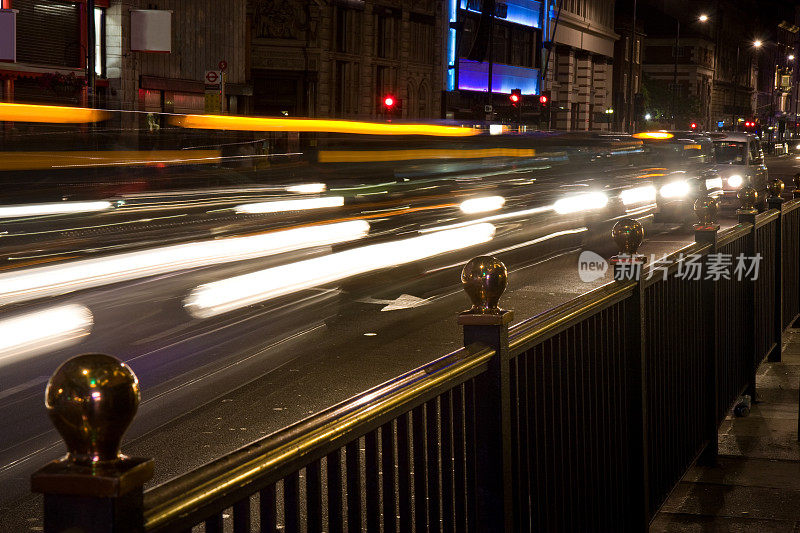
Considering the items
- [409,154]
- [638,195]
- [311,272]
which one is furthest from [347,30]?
[311,272]

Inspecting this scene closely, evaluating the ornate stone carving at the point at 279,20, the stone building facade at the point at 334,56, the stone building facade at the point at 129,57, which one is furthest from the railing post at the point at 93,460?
the ornate stone carving at the point at 279,20

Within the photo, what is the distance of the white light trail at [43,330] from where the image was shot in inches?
313

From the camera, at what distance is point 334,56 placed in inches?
1785

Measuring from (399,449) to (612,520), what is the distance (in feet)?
7.06

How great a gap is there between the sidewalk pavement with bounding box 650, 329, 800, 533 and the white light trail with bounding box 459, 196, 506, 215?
26.5 feet

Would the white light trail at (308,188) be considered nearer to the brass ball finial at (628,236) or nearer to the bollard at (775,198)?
the bollard at (775,198)

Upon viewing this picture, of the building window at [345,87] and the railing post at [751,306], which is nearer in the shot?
the railing post at [751,306]

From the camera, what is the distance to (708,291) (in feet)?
21.8

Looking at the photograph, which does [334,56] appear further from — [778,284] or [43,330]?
[43,330]

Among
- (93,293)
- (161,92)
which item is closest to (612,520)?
(93,293)

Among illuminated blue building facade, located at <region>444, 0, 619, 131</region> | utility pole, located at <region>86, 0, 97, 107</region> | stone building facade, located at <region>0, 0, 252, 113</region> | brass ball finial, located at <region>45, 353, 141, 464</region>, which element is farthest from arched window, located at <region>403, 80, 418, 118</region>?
brass ball finial, located at <region>45, 353, 141, 464</region>

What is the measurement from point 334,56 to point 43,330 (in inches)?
1493

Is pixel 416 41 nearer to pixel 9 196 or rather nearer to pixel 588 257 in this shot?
pixel 588 257

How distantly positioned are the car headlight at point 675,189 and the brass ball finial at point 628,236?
15.9 m
